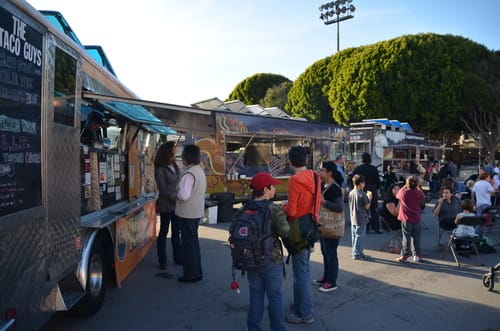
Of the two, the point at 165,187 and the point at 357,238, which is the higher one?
the point at 165,187

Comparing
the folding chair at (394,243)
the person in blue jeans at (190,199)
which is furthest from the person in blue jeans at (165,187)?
the folding chair at (394,243)

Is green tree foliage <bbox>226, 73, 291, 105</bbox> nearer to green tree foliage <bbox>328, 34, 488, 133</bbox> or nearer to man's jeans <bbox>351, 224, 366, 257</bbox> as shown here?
green tree foliage <bbox>328, 34, 488, 133</bbox>

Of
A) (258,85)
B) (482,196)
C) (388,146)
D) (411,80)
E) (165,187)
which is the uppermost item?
(258,85)

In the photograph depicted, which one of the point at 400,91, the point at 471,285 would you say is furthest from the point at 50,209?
the point at 400,91

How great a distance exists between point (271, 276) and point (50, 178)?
1.94 m

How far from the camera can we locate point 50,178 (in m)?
2.98

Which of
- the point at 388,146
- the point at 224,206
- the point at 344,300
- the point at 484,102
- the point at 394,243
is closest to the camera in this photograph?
the point at 344,300

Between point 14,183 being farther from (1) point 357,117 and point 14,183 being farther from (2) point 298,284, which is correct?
(1) point 357,117

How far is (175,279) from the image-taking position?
5.64 meters

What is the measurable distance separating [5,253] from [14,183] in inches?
16.8

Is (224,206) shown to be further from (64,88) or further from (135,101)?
(64,88)

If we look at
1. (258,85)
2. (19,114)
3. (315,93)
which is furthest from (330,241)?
(258,85)

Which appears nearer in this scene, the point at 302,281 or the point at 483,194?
the point at 302,281

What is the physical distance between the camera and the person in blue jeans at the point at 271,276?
3459mm
